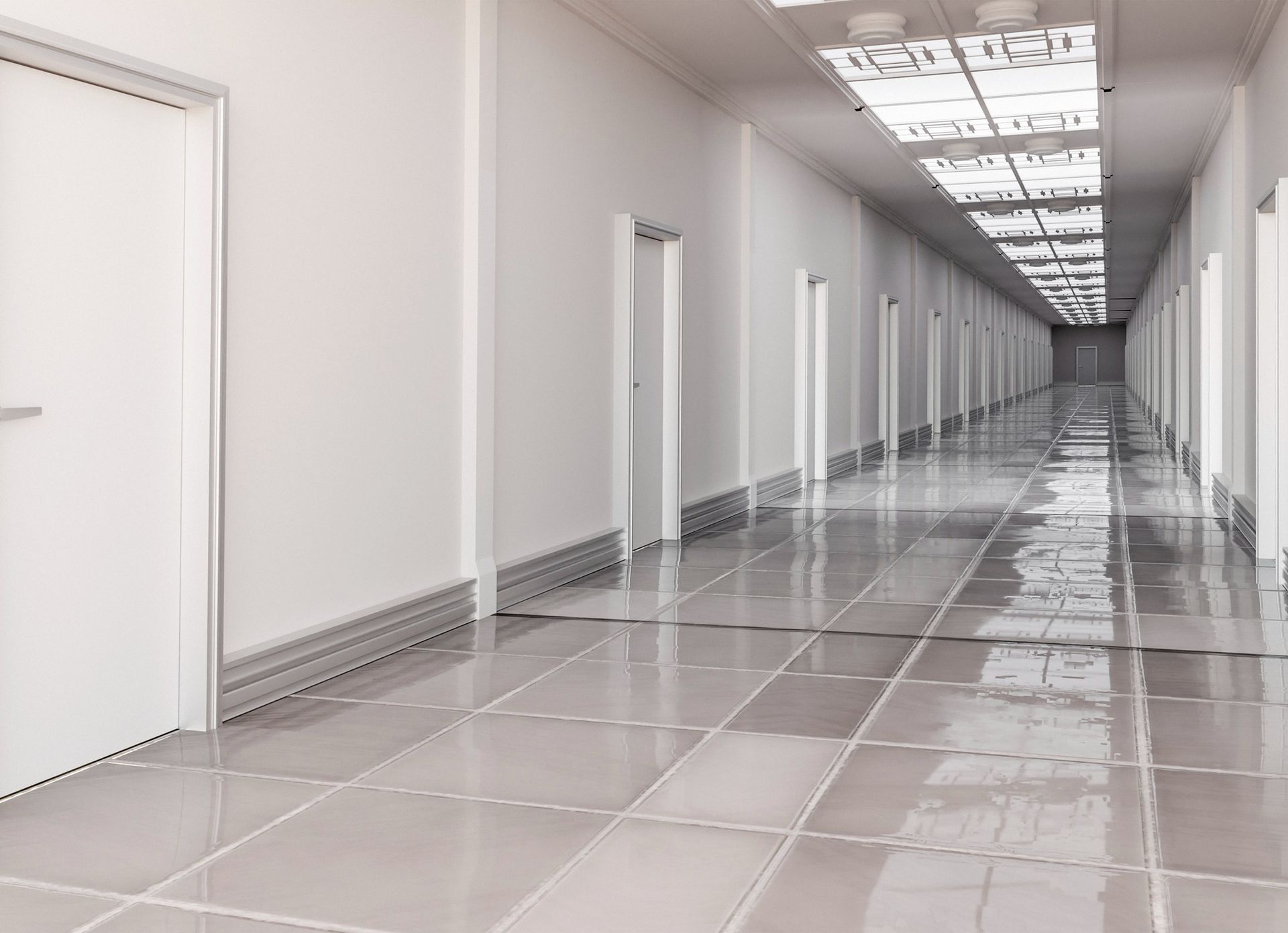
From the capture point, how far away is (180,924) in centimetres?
328

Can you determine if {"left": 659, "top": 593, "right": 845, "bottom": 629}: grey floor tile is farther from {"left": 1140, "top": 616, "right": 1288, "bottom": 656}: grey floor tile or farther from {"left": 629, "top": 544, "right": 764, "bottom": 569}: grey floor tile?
{"left": 1140, "top": 616, "right": 1288, "bottom": 656}: grey floor tile

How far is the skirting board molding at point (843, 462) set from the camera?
16688 mm

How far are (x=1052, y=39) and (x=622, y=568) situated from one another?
5435 mm

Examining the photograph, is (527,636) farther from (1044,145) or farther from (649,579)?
(1044,145)

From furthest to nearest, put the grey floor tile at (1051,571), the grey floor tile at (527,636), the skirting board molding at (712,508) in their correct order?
the skirting board molding at (712,508) < the grey floor tile at (1051,571) < the grey floor tile at (527,636)

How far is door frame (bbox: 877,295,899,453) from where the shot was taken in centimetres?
2042

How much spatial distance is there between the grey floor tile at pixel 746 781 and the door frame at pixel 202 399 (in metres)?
2.05

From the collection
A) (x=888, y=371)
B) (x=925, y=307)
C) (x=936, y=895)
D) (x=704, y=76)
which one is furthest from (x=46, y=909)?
(x=925, y=307)

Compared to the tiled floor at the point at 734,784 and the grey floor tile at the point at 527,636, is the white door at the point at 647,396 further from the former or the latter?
the grey floor tile at the point at 527,636

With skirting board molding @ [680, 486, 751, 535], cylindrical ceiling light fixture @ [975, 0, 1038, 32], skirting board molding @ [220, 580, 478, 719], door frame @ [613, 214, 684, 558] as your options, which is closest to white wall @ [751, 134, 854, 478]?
skirting board molding @ [680, 486, 751, 535]

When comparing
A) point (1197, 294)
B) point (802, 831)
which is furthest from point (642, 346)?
point (1197, 294)

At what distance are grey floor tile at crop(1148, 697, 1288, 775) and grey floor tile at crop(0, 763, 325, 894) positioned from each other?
3.21 meters

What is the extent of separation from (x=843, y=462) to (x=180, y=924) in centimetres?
1470

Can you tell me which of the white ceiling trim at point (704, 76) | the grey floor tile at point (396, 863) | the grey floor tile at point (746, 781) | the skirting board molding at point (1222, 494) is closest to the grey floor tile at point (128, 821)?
the grey floor tile at point (396, 863)
